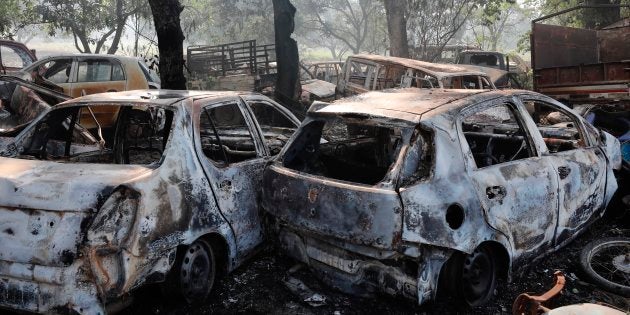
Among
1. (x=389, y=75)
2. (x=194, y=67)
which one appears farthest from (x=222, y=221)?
(x=194, y=67)

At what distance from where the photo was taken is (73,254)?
281 cm

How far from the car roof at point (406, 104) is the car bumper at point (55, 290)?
2.07m

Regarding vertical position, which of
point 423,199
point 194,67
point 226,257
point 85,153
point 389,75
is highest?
point 194,67

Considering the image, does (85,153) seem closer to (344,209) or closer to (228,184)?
(228,184)

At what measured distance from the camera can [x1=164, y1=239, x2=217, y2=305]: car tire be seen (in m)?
3.43

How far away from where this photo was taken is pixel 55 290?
9.24ft

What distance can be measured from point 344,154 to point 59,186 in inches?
101

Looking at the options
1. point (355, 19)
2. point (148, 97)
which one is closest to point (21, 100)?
point (148, 97)

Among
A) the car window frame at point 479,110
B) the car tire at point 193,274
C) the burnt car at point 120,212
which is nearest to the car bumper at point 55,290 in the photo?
the burnt car at point 120,212

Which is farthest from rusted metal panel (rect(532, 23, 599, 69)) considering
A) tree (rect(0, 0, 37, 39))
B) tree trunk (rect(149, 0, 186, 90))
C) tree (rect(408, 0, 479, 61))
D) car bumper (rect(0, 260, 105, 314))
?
tree (rect(0, 0, 37, 39))

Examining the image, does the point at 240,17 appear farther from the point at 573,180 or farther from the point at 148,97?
the point at 573,180

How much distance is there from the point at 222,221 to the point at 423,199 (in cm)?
154

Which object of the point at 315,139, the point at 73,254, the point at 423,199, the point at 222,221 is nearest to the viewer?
the point at 73,254

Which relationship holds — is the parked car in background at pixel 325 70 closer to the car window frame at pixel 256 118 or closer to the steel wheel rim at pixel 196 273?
the car window frame at pixel 256 118
